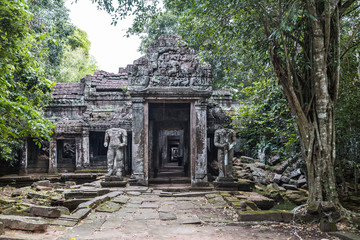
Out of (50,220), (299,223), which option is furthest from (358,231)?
(50,220)

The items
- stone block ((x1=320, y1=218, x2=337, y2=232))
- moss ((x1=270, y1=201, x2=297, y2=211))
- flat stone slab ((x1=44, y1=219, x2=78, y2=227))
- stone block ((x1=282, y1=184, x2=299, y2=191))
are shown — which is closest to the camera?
stone block ((x1=320, y1=218, x2=337, y2=232))

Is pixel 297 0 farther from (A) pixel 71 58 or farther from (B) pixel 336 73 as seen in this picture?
(A) pixel 71 58

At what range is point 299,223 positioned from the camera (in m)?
4.79

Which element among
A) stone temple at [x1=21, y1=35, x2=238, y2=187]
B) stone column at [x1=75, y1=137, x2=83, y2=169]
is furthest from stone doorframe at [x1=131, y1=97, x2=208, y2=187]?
stone column at [x1=75, y1=137, x2=83, y2=169]

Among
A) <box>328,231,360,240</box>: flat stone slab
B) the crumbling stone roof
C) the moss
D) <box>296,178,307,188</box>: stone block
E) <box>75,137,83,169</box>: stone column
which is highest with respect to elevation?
the crumbling stone roof

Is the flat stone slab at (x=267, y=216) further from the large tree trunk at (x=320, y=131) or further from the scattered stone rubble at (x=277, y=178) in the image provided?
the scattered stone rubble at (x=277, y=178)

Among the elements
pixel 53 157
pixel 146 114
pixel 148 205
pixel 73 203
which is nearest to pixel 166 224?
pixel 148 205

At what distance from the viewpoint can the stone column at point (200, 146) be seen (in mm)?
8766

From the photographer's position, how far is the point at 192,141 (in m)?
8.93

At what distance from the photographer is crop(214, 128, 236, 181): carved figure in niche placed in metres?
8.55

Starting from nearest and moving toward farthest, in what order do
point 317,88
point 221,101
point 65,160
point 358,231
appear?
point 358,231
point 317,88
point 65,160
point 221,101

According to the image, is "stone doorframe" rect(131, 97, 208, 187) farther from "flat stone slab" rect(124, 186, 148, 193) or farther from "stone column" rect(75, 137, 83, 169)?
"stone column" rect(75, 137, 83, 169)

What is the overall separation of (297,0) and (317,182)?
3278mm

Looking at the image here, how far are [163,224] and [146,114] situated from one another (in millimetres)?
4587
